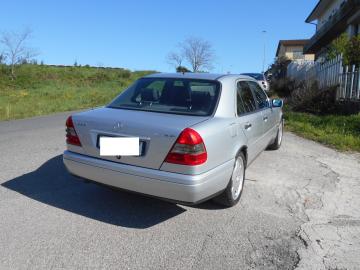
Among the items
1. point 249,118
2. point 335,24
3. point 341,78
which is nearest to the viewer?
point 249,118

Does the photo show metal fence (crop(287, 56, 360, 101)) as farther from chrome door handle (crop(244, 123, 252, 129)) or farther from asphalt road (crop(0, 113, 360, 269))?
chrome door handle (crop(244, 123, 252, 129))

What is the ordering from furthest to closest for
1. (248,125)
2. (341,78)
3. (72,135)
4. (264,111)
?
(341,78) → (264,111) → (248,125) → (72,135)

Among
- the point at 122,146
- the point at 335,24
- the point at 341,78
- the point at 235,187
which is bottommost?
the point at 235,187

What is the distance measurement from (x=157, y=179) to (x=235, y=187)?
3.96 ft

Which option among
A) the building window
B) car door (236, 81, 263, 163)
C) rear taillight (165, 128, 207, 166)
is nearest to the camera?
Result: rear taillight (165, 128, 207, 166)

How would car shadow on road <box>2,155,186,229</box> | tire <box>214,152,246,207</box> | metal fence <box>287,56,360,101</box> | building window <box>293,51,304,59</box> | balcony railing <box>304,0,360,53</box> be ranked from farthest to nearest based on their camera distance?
building window <box>293,51,304,59</box>, balcony railing <box>304,0,360,53</box>, metal fence <box>287,56,360,101</box>, tire <box>214,152,246,207</box>, car shadow on road <box>2,155,186,229</box>

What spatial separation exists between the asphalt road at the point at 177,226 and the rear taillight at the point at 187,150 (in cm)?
71

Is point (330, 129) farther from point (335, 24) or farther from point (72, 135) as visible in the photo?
point (335, 24)

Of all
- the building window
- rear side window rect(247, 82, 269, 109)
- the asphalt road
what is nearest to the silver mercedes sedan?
the asphalt road

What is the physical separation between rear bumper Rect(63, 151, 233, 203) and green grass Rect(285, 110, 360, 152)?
513 cm

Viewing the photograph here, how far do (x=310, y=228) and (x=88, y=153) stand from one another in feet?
7.86

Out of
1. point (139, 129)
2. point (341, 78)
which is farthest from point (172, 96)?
point (341, 78)

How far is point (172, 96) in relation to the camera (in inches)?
173

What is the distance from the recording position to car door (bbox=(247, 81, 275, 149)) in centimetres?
561
